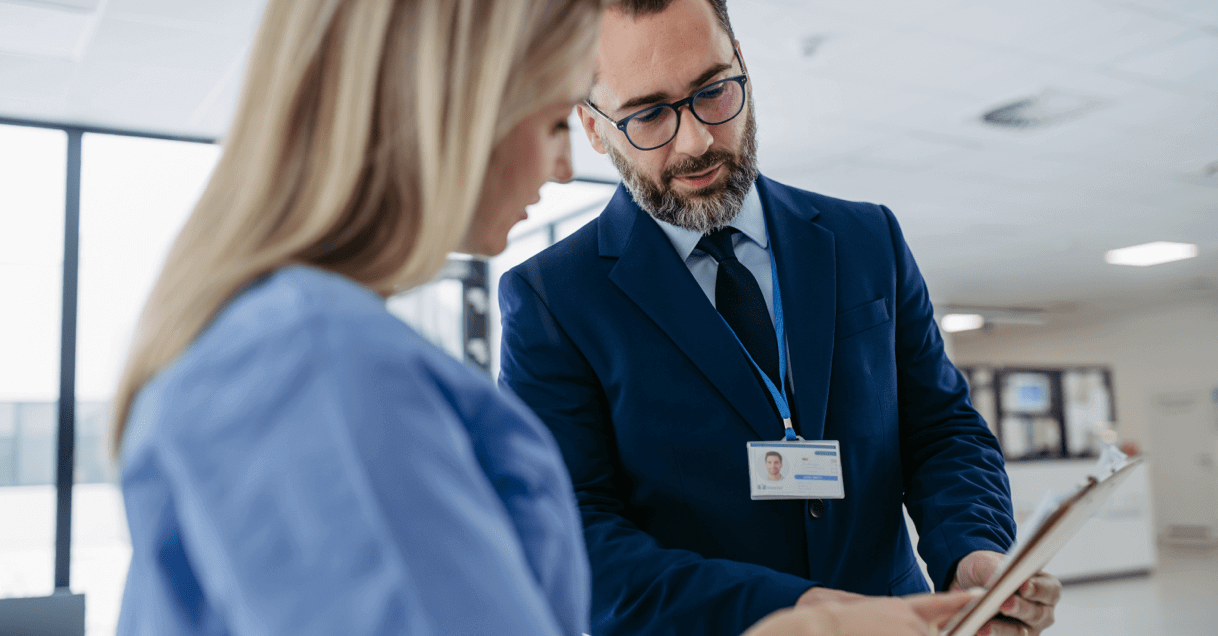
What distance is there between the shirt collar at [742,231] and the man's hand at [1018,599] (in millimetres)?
572

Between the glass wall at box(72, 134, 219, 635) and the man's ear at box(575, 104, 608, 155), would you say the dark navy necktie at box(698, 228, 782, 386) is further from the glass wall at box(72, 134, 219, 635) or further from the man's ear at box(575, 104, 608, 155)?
the glass wall at box(72, 134, 219, 635)

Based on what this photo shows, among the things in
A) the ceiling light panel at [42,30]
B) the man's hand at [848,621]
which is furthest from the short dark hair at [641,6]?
the ceiling light panel at [42,30]

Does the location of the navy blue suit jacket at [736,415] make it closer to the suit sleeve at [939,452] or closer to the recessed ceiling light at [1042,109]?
the suit sleeve at [939,452]

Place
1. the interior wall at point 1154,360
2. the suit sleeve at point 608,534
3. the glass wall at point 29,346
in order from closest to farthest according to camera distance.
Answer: the suit sleeve at point 608,534
the glass wall at point 29,346
the interior wall at point 1154,360

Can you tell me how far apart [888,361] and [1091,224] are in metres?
7.57

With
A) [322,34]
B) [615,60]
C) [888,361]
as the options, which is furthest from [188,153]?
[322,34]

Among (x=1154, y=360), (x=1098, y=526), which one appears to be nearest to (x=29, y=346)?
(x=1098, y=526)

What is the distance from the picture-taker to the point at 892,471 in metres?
1.37

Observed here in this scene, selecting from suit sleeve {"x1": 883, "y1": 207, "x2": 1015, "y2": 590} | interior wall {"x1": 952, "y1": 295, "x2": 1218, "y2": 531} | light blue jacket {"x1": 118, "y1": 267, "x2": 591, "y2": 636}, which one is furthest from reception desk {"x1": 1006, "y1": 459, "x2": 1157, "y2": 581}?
light blue jacket {"x1": 118, "y1": 267, "x2": 591, "y2": 636}

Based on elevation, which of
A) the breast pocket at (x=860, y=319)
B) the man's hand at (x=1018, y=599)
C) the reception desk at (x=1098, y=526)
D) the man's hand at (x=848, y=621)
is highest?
the breast pocket at (x=860, y=319)

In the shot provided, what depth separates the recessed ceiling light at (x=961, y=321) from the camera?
40.9 ft

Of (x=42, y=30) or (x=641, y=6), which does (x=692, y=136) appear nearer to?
(x=641, y=6)

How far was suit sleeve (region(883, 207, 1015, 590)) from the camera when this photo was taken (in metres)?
1.23

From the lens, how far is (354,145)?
1.78 feet
